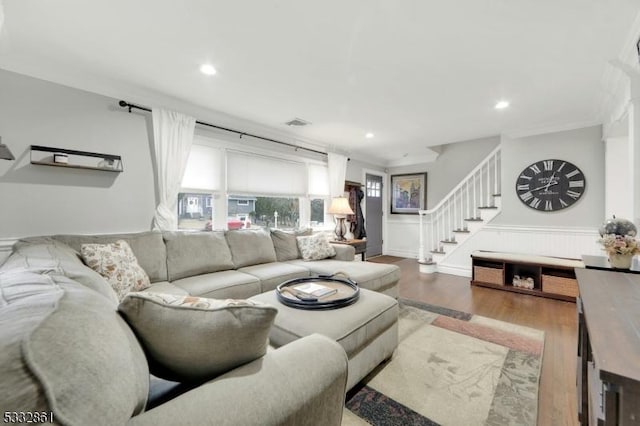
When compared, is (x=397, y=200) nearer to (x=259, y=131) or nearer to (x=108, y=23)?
(x=259, y=131)

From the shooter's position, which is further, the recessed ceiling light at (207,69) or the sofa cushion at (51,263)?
the recessed ceiling light at (207,69)

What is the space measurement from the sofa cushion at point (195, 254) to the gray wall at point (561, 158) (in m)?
4.29

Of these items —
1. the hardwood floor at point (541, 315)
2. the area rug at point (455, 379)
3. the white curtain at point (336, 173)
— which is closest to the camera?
the area rug at point (455, 379)

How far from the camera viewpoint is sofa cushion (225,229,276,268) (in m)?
3.12

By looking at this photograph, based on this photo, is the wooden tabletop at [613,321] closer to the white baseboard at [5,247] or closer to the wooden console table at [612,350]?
the wooden console table at [612,350]

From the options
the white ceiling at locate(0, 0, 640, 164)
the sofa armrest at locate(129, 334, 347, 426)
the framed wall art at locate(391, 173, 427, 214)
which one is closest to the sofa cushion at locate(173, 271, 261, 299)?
the sofa armrest at locate(129, 334, 347, 426)

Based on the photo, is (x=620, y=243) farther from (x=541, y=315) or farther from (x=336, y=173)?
(x=336, y=173)

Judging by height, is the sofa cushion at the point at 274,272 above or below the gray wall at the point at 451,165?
below

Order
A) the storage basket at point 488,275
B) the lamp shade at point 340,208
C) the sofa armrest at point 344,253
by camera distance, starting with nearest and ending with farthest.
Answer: the sofa armrest at point 344,253
the storage basket at point 488,275
the lamp shade at point 340,208

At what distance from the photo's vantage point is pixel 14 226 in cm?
229

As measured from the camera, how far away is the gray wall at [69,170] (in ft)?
7.51

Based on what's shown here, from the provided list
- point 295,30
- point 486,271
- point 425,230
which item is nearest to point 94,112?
point 295,30

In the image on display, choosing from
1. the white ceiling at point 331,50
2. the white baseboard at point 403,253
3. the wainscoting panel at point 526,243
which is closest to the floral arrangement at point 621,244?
the white ceiling at point 331,50

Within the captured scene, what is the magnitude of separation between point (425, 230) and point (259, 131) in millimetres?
3946
